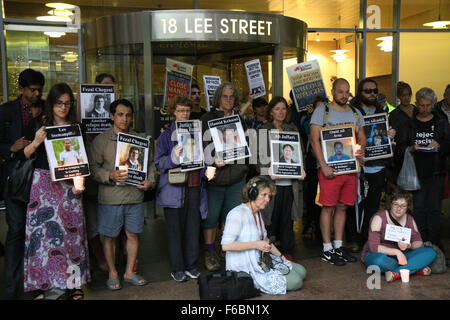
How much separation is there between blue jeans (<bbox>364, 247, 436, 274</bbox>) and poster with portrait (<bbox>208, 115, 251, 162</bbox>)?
1.65 m

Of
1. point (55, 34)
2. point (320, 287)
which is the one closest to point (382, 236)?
point (320, 287)

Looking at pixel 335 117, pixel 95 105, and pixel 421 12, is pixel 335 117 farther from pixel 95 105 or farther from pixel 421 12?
pixel 421 12

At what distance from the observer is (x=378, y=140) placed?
5605 millimetres

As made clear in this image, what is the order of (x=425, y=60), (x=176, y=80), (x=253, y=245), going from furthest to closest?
1. (x=425, y=60)
2. (x=176, y=80)
3. (x=253, y=245)

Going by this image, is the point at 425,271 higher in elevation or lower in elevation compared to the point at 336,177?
lower

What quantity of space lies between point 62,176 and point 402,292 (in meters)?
3.18

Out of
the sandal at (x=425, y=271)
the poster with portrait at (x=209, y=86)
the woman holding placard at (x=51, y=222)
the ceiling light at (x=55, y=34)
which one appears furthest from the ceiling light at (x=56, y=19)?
the sandal at (x=425, y=271)

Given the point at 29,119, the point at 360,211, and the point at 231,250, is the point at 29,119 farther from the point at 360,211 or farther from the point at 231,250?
the point at 360,211

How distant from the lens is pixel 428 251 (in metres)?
4.89

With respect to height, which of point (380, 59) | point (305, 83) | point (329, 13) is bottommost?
point (305, 83)

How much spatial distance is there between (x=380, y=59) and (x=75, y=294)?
7.95 metres

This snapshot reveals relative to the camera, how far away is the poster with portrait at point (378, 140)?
5.61m

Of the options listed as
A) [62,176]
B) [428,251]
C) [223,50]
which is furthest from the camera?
[223,50]
